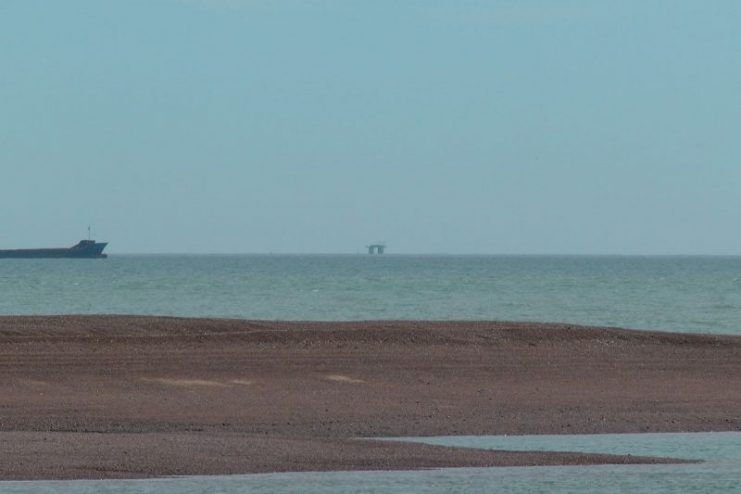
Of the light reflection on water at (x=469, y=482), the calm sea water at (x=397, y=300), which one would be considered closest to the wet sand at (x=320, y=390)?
the light reflection on water at (x=469, y=482)

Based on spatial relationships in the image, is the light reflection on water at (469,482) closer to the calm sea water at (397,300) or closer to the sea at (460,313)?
the sea at (460,313)

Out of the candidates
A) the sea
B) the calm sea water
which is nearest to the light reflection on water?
the sea

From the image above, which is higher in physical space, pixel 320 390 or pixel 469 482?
pixel 320 390

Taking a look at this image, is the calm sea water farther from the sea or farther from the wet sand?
the wet sand

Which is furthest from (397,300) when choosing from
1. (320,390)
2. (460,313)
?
(320,390)

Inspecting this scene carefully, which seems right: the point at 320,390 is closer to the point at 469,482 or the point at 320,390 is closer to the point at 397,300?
the point at 469,482

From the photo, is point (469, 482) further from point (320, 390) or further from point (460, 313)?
point (460, 313)

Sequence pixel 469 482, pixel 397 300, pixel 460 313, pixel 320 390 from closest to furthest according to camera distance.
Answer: pixel 469 482, pixel 320 390, pixel 460 313, pixel 397 300

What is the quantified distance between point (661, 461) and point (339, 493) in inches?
199

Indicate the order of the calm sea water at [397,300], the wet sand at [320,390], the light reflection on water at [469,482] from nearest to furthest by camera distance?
the light reflection on water at [469,482]
the wet sand at [320,390]
the calm sea water at [397,300]

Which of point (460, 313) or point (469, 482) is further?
point (460, 313)

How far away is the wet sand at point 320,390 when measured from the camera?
69.4 ft

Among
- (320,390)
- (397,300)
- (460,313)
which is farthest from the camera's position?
(397,300)

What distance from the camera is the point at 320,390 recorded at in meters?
29.0
